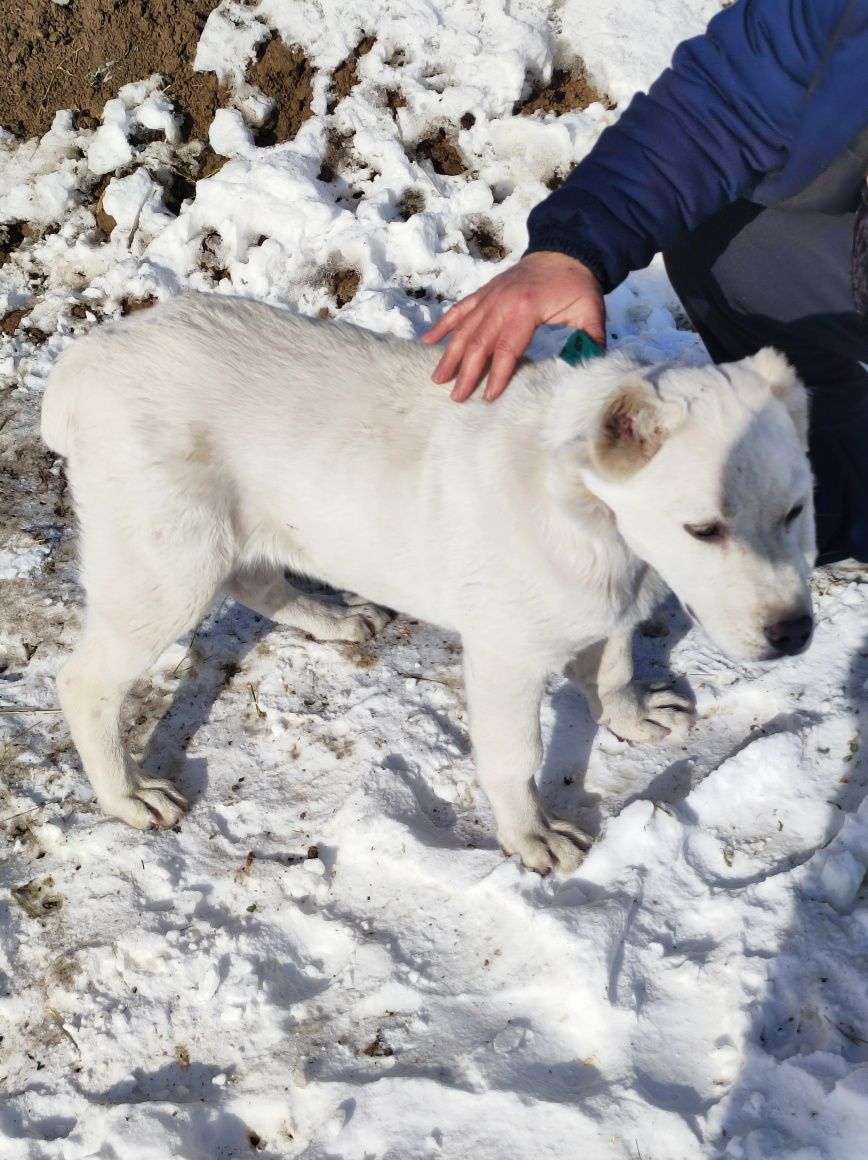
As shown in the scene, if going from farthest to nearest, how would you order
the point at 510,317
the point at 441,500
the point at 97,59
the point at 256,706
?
the point at 97,59
the point at 256,706
the point at 510,317
the point at 441,500

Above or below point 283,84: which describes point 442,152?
below

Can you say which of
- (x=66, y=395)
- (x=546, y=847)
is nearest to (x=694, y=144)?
(x=66, y=395)

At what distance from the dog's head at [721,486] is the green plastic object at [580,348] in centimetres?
55

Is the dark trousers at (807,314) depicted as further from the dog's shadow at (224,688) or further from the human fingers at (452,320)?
the human fingers at (452,320)

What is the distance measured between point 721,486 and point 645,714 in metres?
1.40

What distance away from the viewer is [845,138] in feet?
10.4

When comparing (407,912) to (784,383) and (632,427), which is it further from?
(784,383)

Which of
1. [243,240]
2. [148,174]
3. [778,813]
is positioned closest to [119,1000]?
[778,813]

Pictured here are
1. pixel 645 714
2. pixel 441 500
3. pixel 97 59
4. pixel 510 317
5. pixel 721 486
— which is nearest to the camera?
pixel 721 486

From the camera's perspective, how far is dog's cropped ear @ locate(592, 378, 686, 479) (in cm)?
217

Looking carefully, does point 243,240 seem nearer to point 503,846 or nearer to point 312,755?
point 312,755

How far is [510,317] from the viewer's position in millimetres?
2861

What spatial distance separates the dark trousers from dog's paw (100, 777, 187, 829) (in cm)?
262

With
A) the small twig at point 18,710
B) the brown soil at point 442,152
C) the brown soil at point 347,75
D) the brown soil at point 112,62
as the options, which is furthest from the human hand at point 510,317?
the brown soil at point 112,62
